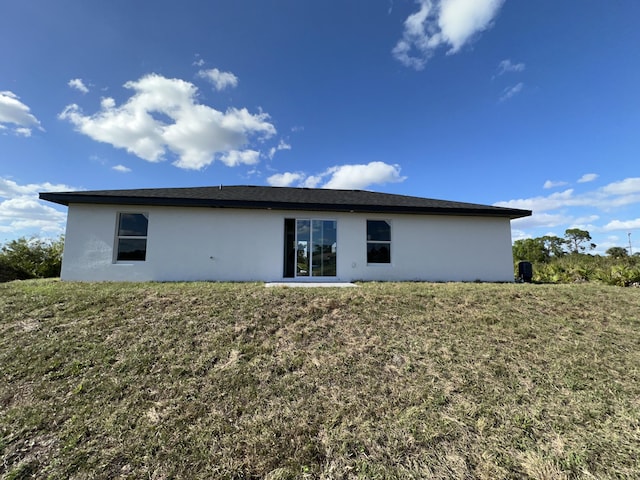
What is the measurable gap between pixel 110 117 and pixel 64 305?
874 cm

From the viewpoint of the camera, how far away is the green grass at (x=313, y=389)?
249cm

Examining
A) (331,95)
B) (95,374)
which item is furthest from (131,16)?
(95,374)

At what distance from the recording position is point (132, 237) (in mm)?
9133

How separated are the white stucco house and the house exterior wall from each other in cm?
3

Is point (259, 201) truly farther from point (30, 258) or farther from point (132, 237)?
point (30, 258)

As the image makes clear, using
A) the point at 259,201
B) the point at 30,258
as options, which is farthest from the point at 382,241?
the point at 30,258

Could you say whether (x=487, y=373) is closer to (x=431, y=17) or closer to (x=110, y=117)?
(x=431, y=17)

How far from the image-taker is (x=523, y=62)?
31.4 feet

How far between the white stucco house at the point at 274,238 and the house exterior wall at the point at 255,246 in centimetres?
3

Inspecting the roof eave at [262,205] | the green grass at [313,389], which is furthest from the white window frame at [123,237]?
the green grass at [313,389]

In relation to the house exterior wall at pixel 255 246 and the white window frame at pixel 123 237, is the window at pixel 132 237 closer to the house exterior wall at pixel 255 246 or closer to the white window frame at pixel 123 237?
the white window frame at pixel 123 237

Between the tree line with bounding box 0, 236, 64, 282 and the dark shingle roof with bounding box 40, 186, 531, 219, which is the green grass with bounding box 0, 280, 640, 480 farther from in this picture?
the tree line with bounding box 0, 236, 64, 282

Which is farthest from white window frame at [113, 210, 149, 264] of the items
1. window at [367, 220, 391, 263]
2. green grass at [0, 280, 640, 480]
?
window at [367, 220, 391, 263]

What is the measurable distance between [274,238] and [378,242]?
3767mm
